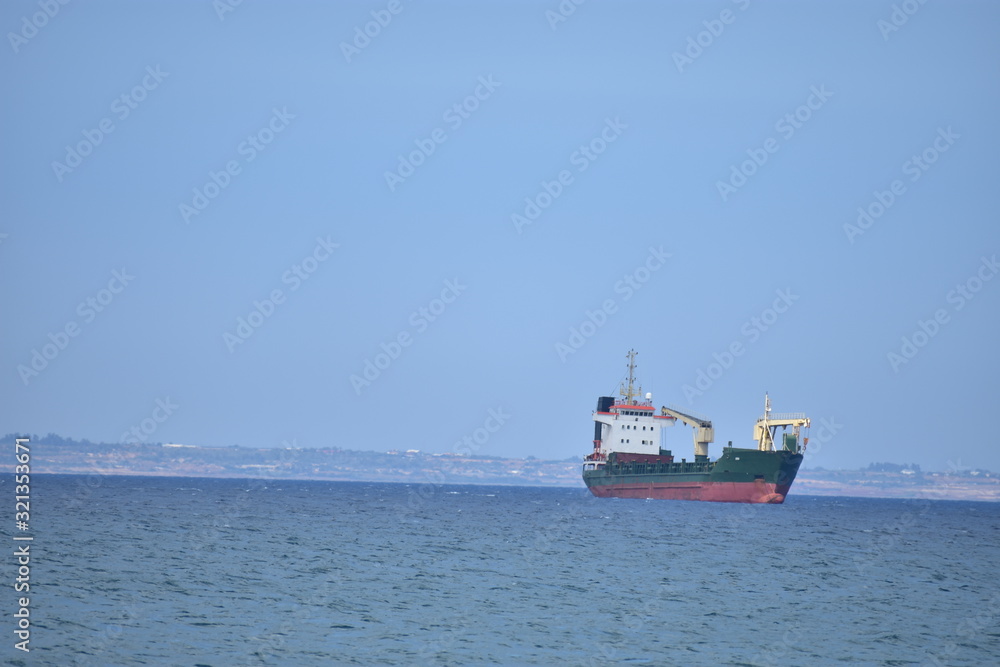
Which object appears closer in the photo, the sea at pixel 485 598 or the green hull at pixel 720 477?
the sea at pixel 485 598

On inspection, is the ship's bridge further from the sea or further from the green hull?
the sea

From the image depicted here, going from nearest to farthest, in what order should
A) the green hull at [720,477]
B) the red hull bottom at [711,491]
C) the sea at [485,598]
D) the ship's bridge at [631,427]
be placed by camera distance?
the sea at [485,598] < the green hull at [720,477] < the red hull bottom at [711,491] < the ship's bridge at [631,427]

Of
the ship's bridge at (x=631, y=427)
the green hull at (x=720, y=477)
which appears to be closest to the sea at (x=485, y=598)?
the green hull at (x=720, y=477)

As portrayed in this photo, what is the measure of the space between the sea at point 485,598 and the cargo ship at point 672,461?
28534 millimetres

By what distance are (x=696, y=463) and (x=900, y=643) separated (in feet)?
227

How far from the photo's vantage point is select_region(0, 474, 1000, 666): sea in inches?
996

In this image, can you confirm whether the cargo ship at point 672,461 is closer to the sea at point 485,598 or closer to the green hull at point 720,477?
the green hull at point 720,477

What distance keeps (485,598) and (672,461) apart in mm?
76072

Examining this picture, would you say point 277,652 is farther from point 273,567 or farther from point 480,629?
point 273,567

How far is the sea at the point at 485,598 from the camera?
2530 cm

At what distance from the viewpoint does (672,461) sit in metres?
107

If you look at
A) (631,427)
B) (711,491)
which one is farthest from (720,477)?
(631,427)

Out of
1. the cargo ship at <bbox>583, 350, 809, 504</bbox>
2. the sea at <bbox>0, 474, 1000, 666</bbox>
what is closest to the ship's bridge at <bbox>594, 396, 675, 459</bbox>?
the cargo ship at <bbox>583, 350, 809, 504</bbox>

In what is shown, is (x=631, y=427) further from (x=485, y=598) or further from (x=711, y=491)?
(x=485, y=598)
